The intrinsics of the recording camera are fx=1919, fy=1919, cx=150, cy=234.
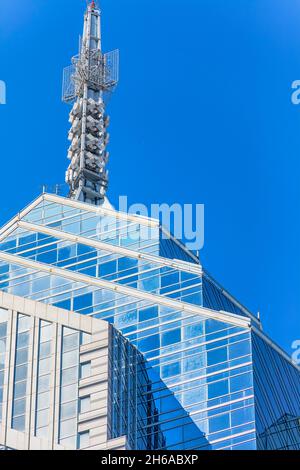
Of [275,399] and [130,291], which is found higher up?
[130,291]

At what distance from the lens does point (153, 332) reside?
11656 cm

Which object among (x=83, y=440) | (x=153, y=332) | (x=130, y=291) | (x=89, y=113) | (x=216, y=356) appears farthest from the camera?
(x=89, y=113)

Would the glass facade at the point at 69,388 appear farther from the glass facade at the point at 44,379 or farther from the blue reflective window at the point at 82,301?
the blue reflective window at the point at 82,301

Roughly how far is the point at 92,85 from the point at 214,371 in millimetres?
49972

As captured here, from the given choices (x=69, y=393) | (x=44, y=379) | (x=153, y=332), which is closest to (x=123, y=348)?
(x=44, y=379)

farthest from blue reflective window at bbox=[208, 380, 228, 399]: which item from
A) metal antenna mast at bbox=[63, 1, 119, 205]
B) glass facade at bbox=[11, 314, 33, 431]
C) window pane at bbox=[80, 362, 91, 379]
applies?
metal antenna mast at bbox=[63, 1, 119, 205]

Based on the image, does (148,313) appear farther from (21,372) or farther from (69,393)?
(69,393)

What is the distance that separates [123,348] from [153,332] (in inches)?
373

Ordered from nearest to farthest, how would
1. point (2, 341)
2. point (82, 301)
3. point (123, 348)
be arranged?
point (2, 341), point (123, 348), point (82, 301)

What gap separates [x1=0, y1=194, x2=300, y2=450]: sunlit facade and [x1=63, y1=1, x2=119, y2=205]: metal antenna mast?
51.4 feet

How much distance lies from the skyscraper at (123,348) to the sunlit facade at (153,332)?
8 centimetres

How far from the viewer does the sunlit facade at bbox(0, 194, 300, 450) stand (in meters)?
108

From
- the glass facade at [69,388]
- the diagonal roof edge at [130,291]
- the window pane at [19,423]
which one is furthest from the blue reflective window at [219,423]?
the window pane at [19,423]
